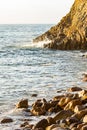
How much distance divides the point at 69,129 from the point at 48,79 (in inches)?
554

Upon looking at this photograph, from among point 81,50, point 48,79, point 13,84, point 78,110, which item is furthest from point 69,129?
point 81,50

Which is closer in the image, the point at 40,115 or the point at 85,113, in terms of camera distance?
the point at 85,113

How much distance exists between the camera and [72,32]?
5981 centimetres

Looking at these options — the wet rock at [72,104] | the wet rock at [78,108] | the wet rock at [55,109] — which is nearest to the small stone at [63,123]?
the wet rock at [78,108]

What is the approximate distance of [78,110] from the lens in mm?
16203

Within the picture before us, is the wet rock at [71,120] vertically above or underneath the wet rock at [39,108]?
above

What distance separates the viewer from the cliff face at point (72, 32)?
186 feet

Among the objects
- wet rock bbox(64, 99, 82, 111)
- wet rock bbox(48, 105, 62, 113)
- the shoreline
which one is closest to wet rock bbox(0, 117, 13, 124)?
the shoreline

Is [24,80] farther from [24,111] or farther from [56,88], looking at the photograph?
[24,111]

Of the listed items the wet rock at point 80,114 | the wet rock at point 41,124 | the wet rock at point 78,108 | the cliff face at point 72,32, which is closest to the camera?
the wet rock at point 41,124

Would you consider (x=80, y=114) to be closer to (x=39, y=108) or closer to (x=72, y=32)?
(x=39, y=108)

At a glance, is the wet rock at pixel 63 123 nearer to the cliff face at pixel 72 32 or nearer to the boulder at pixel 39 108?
the boulder at pixel 39 108

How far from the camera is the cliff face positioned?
2235 inches

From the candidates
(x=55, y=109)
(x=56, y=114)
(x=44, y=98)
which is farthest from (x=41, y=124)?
(x=44, y=98)
